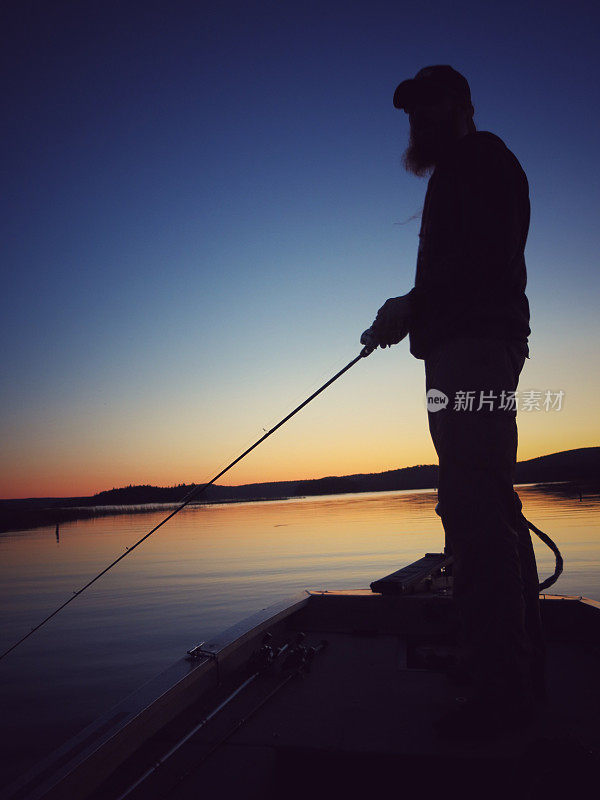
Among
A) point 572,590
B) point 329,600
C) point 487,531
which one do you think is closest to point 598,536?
point 572,590

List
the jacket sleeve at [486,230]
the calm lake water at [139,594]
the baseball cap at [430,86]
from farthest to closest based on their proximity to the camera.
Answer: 1. the calm lake water at [139,594]
2. the baseball cap at [430,86]
3. the jacket sleeve at [486,230]

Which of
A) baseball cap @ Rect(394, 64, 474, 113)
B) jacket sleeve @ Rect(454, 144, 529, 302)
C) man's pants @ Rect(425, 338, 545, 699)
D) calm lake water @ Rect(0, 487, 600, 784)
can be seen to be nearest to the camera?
man's pants @ Rect(425, 338, 545, 699)

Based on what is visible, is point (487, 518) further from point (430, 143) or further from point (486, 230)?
point (430, 143)

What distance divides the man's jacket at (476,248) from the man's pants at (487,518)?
0.10m

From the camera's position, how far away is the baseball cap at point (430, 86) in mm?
2373

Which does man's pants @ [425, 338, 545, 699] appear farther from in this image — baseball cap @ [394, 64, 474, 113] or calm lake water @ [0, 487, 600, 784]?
calm lake water @ [0, 487, 600, 784]

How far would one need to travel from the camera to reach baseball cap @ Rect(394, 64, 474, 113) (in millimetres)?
2373

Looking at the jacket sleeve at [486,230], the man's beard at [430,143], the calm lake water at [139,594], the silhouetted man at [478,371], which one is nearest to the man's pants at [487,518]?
the silhouetted man at [478,371]

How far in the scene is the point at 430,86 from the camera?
7.78ft

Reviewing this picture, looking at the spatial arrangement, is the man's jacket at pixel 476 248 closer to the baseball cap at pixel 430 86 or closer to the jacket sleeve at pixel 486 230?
the jacket sleeve at pixel 486 230

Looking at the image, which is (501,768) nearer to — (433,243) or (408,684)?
(408,684)

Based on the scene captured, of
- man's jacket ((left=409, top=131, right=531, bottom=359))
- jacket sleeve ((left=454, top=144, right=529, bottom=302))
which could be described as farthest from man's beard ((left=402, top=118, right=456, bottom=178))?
jacket sleeve ((left=454, top=144, right=529, bottom=302))

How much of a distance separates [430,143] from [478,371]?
116 centimetres

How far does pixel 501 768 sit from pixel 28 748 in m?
4.58
